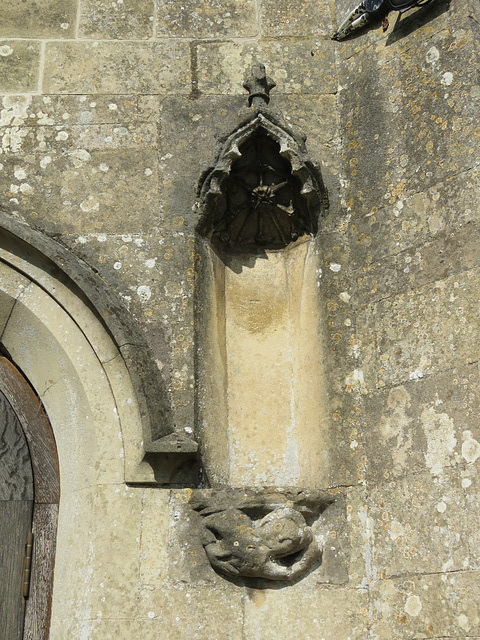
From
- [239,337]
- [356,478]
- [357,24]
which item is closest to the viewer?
[356,478]

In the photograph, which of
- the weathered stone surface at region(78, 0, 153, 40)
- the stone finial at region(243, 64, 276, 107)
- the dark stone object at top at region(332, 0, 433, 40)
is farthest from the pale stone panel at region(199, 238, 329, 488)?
the weathered stone surface at region(78, 0, 153, 40)

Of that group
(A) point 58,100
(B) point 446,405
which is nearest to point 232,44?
(A) point 58,100

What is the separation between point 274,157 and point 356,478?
5.65 feet

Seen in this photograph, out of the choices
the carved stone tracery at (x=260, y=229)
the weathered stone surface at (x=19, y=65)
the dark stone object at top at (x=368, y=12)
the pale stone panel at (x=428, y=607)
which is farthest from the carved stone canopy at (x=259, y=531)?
the dark stone object at top at (x=368, y=12)

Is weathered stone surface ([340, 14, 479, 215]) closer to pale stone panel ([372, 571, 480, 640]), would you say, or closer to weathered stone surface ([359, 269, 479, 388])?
weathered stone surface ([359, 269, 479, 388])

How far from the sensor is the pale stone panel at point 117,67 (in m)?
4.70

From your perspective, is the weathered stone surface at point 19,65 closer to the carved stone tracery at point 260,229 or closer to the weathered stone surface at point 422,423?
the carved stone tracery at point 260,229

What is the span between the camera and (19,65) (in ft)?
15.6

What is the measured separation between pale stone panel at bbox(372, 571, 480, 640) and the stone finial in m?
2.51

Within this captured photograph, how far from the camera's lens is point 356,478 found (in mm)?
3896

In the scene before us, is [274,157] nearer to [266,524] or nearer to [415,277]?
[415,277]

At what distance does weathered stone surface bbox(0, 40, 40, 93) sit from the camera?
469cm

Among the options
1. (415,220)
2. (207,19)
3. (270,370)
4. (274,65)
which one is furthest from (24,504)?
(207,19)

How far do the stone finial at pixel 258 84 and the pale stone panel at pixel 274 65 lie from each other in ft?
0.68
